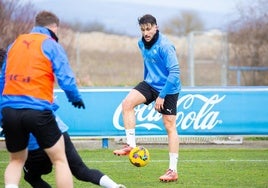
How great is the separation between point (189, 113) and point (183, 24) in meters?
34.1

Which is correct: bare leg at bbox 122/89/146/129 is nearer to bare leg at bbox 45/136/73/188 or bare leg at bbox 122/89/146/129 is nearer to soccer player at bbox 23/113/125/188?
soccer player at bbox 23/113/125/188

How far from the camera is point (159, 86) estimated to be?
10.8 meters

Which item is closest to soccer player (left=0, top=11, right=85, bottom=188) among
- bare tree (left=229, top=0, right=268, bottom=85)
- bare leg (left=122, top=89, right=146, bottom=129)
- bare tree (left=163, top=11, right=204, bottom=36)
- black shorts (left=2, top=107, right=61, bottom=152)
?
black shorts (left=2, top=107, right=61, bottom=152)

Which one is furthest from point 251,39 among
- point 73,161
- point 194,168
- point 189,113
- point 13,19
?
point 73,161

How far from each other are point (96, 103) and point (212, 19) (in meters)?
65.8

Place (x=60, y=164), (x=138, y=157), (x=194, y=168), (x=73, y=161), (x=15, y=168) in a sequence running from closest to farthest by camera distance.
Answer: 1. (x=60, y=164)
2. (x=15, y=168)
3. (x=73, y=161)
4. (x=138, y=157)
5. (x=194, y=168)

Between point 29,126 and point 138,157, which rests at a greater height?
point 29,126

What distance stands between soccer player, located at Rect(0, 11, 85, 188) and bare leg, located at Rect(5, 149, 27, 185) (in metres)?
0.09

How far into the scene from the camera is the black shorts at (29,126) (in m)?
7.72

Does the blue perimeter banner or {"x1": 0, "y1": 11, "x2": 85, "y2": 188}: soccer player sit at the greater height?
{"x1": 0, "y1": 11, "x2": 85, "y2": 188}: soccer player

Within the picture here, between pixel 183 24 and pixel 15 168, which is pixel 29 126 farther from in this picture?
pixel 183 24

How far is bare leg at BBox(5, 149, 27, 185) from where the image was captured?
802 cm

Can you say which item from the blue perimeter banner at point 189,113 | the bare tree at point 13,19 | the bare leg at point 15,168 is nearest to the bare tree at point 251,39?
the bare tree at point 13,19

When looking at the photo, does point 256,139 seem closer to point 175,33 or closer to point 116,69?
point 116,69
